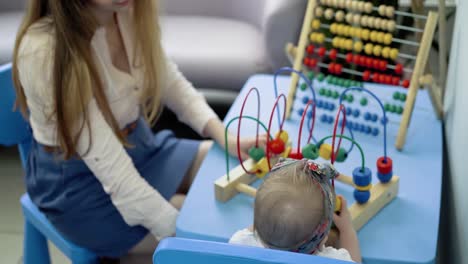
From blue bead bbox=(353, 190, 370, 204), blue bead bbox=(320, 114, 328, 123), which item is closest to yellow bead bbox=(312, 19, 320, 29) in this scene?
blue bead bbox=(320, 114, 328, 123)

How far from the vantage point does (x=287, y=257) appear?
0.71m

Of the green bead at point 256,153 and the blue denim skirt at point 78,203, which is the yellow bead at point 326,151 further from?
the blue denim skirt at point 78,203

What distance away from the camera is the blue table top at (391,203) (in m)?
1.03

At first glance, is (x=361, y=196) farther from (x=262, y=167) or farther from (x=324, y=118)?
(x=324, y=118)

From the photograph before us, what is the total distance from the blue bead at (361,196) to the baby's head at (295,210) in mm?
206

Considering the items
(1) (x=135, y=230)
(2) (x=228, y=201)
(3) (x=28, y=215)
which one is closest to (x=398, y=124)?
(2) (x=228, y=201)

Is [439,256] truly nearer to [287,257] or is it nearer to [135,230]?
[135,230]

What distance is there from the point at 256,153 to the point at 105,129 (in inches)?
12.7

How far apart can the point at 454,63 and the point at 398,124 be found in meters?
0.19

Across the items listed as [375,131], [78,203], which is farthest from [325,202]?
[78,203]

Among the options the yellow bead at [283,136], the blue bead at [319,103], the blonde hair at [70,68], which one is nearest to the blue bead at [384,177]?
the yellow bead at [283,136]

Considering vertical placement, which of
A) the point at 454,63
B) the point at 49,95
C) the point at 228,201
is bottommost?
the point at 228,201

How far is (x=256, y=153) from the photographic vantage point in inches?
49.1

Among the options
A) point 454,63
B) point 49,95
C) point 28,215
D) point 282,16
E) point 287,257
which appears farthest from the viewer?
point 282,16
